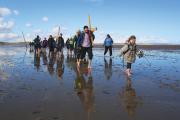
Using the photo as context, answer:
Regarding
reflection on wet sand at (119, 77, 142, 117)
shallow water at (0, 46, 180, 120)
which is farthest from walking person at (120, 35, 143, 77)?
reflection on wet sand at (119, 77, 142, 117)

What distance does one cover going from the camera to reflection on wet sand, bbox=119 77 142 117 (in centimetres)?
694

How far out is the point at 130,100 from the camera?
7949 mm

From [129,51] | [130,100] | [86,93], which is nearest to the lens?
[130,100]

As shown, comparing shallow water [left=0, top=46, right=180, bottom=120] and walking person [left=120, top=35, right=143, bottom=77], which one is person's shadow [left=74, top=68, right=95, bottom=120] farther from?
walking person [left=120, top=35, right=143, bottom=77]

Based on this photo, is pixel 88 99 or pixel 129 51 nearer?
pixel 88 99

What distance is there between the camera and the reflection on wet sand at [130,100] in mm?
6945

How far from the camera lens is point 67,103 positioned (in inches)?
295

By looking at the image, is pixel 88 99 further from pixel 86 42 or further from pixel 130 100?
pixel 86 42

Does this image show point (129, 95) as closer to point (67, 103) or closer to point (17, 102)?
point (67, 103)

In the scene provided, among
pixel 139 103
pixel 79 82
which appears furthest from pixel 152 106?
pixel 79 82

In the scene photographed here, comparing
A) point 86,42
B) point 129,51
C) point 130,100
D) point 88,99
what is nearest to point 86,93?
point 88,99

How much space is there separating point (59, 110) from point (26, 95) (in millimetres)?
1850

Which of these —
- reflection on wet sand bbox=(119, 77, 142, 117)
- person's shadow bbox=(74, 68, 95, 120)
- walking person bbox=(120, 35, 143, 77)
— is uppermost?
walking person bbox=(120, 35, 143, 77)

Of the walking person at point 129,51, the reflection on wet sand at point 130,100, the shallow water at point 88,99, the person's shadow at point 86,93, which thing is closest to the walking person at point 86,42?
the walking person at point 129,51
